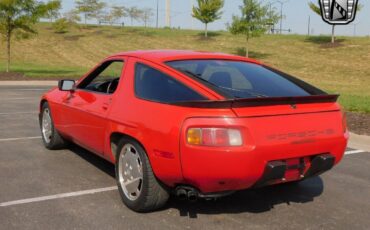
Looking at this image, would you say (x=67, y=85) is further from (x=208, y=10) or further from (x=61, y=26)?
(x=61, y=26)

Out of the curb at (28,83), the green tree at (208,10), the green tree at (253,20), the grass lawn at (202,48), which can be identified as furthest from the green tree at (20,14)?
the green tree at (208,10)

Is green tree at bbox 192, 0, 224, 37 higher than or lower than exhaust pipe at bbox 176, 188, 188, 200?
higher

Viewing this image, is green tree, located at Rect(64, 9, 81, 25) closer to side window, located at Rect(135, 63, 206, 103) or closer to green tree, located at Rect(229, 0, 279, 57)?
green tree, located at Rect(229, 0, 279, 57)

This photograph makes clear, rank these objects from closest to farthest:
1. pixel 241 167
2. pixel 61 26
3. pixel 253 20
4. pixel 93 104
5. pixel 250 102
Answer: 1. pixel 241 167
2. pixel 250 102
3. pixel 93 104
4. pixel 253 20
5. pixel 61 26

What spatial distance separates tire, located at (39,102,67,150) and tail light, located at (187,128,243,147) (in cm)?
347

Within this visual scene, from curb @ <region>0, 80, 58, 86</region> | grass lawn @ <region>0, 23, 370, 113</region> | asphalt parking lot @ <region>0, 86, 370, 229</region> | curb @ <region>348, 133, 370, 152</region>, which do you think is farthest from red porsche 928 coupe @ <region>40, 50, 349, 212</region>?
grass lawn @ <region>0, 23, 370, 113</region>

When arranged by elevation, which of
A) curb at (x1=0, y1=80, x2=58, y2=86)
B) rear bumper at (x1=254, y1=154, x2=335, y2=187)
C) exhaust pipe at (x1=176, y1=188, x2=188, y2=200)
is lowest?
curb at (x1=0, y1=80, x2=58, y2=86)

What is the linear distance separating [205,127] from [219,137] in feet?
0.45

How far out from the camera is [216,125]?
363 centimetres

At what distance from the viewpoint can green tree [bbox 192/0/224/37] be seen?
46000mm

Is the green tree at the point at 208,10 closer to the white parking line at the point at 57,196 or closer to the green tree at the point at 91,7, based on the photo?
the green tree at the point at 91,7

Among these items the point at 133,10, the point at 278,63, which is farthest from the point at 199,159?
the point at 133,10

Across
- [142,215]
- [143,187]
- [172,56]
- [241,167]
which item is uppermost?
[172,56]

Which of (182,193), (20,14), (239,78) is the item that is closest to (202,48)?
(20,14)
